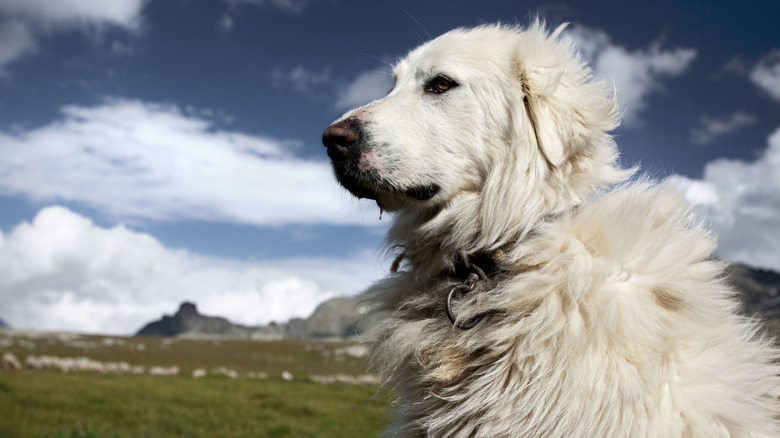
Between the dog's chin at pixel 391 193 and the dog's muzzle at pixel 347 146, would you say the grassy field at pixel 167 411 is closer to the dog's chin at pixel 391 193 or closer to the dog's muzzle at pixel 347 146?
the dog's chin at pixel 391 193

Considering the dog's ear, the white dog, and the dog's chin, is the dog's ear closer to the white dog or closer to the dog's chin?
the white dog

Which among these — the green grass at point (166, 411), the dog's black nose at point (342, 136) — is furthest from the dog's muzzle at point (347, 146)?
the green grass at point (166, 411)

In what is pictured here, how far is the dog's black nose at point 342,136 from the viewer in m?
3.09

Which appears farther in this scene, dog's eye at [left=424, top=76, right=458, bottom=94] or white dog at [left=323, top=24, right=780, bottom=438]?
dog's eye at [left=424, top=76, right=458, bottom=94]

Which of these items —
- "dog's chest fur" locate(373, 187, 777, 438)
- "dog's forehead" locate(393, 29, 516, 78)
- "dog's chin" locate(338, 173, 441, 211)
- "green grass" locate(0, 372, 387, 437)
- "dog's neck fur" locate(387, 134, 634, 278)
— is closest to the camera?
"dog's chest fur" locate(373, 187, 777, 438)

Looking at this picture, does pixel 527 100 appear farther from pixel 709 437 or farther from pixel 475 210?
pixel 709 437

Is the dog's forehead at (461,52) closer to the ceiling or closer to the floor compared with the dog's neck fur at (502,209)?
closer to the ceiling

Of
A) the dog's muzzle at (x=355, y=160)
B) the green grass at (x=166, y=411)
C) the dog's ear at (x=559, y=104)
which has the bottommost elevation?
the green grass at (x=166, y=411)

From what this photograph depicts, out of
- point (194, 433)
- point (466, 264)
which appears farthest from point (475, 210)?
point (194, 433)

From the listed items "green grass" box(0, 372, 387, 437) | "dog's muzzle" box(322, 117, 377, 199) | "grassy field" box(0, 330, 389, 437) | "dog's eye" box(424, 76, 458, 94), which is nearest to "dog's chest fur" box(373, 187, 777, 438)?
"dog's muzzle" box(322, 117, 377, 199)

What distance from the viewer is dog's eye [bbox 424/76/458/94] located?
11.4ft

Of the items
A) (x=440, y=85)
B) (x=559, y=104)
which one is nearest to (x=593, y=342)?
(x=559, y=104)

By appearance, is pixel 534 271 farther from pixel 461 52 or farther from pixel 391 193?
pixel 461 52

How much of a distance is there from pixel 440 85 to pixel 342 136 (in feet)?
2.68
